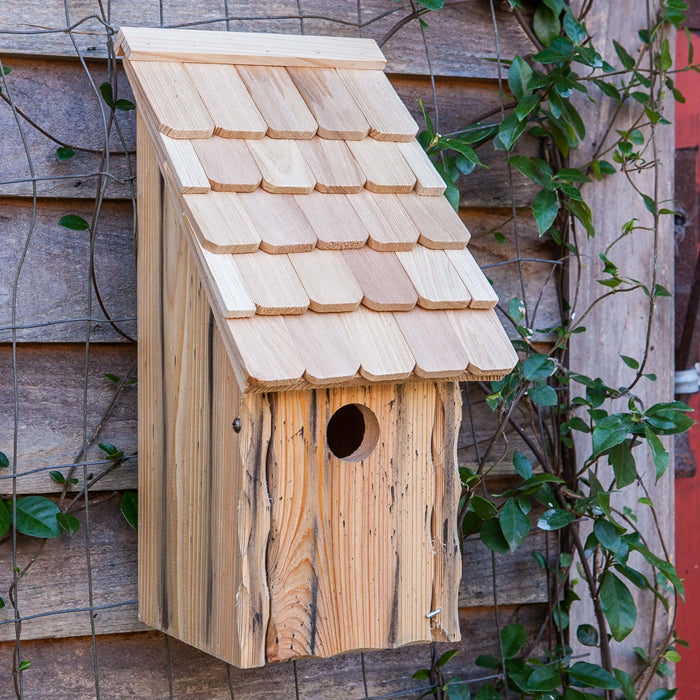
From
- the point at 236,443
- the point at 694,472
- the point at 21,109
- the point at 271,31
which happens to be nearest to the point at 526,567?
the point at 694,472

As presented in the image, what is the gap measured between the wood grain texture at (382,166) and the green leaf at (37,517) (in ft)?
2.47

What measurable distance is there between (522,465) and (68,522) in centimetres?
82

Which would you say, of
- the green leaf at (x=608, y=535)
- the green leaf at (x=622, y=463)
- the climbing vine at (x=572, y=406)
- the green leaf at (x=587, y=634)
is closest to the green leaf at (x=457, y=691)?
the climbing vine at (x=572, y=406)

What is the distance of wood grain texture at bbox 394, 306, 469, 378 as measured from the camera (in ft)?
3.82

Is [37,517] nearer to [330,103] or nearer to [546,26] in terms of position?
[330,103]

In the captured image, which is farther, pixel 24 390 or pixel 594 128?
pixel 594 128

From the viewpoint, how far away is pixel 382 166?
132 centimetres

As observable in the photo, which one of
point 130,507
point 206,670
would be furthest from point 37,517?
point 206,670

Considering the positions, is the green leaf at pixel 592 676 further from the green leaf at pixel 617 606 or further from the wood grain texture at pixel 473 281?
the wood grain texture at pixel 473 281

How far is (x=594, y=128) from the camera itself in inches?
72.9

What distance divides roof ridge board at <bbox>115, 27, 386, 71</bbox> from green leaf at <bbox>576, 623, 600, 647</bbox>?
117 centimetres

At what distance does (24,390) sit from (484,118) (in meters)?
1.02

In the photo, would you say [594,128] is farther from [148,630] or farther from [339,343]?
[148,630]

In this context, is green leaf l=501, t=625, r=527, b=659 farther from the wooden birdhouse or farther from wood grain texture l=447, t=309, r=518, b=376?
wood grain texture l=447, t=309, r=518, b=376
